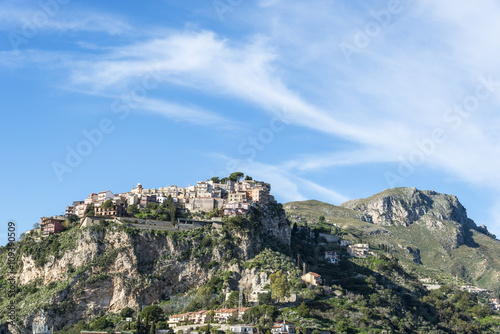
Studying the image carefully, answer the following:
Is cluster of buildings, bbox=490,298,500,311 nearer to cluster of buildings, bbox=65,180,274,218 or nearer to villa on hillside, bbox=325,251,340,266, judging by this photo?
villa on hillside, bbox=325,251,340,266

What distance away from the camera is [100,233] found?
100188 millimetres

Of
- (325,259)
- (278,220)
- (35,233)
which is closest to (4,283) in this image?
(35,233)

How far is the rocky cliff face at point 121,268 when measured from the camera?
93.9m

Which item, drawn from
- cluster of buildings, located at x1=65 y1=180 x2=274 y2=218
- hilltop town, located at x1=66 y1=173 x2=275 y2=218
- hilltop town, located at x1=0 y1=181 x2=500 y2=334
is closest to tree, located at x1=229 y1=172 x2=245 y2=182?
hilltop town, located at x1=66 y1=173 x2=275 y2=218

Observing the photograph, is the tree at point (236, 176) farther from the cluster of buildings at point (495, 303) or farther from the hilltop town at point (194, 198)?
the cluster of buildings at point (495, 303)

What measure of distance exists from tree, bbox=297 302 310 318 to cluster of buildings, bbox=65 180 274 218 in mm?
26097

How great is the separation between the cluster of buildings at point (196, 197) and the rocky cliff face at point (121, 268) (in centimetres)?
792

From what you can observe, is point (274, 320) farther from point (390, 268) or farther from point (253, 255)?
point (390, 268)

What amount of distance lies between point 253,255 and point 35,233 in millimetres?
40947

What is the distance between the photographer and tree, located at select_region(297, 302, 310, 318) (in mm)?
87912

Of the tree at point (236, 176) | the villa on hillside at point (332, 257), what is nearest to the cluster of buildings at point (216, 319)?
the villa on hillside at point (332, 257)

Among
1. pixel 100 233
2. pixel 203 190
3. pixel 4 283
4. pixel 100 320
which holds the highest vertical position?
pixel 203 190

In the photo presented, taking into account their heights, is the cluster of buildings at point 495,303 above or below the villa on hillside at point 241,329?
above

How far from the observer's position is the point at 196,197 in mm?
119375
